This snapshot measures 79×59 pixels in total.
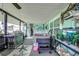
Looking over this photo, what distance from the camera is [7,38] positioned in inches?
141

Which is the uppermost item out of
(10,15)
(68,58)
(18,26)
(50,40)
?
(10,15)

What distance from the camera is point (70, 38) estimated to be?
314 centimetres

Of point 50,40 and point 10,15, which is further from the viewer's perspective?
point 10,15

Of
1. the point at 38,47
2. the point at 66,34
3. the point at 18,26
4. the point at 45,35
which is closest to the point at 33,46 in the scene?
the point at 38,47

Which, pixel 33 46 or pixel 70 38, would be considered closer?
pixel 70 38

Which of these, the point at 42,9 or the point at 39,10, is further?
the point at 39,10

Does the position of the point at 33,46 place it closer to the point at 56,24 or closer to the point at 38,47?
the point at 38,47

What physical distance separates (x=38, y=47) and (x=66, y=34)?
0.79 meters

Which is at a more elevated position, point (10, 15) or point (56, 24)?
point (10, 15)

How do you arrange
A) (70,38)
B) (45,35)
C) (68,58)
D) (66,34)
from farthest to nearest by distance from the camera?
1. (45,35)
2. (66,34)
3. (70,38)
4. (68,58)

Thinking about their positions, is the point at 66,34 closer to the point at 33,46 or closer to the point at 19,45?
the point at 33,46

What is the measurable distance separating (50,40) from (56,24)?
0.51 meters

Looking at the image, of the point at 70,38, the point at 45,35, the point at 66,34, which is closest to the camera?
the point at 70,38

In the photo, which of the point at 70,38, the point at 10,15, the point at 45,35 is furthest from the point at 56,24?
the point at 10,15
